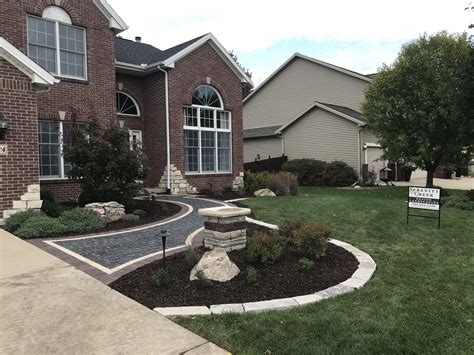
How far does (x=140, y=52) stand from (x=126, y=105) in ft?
9.66

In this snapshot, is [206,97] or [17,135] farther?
[206,97]

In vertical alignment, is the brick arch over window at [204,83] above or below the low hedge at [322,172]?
above

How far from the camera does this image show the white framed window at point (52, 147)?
12516 mm

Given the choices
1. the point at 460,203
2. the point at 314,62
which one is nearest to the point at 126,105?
the point at 460,203

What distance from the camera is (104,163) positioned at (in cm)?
1035

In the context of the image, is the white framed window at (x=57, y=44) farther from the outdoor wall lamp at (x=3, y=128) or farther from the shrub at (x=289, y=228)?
the shrub at (x=289, y=228)

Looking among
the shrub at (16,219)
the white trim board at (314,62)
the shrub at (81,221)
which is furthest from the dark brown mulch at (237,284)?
the white trim board at (314,62)

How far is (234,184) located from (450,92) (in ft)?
31.3

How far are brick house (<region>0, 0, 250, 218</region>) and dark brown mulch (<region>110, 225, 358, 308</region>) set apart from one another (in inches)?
221

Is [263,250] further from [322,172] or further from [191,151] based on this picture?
[322,172]

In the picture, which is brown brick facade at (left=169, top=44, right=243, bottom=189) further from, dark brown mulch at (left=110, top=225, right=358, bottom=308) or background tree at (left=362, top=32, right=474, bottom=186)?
dark brown mulch at (left=110, top=225, right=358, bottom=308)

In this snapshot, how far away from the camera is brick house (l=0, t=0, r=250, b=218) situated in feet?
30.3

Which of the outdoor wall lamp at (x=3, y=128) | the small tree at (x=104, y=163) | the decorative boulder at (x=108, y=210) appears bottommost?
the decorative boulder at (x=108, y=210)

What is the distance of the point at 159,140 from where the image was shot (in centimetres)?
1636
